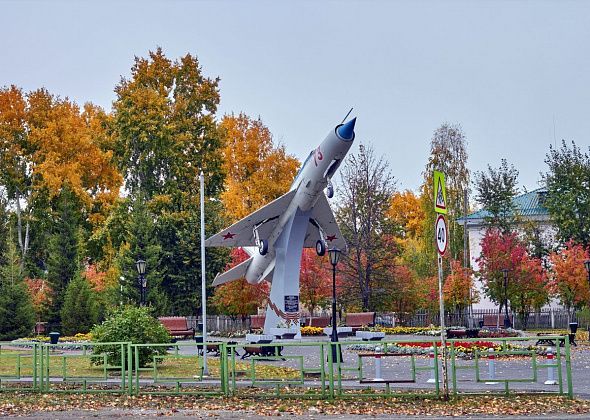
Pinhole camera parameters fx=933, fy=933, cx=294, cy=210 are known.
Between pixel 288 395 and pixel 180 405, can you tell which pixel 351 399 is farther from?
pixel 180 405

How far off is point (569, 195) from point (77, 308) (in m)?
32.8

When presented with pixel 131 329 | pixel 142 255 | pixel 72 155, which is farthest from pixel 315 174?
pixel 72 155

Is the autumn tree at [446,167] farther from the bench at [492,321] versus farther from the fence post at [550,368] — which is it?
the fence post at [550,368]

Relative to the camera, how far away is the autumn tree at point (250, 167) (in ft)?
202

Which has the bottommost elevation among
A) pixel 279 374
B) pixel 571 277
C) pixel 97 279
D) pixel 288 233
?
pixel 279 374

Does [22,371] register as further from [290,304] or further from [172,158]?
[172,158]

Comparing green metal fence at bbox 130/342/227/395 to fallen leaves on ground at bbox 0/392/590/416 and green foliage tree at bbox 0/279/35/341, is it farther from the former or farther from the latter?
green foliage tree at bbox 0/279/35/341

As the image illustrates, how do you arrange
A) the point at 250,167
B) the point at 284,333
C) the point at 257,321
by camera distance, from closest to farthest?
the point at 284,333, the point at 257,321, the point at 250,167

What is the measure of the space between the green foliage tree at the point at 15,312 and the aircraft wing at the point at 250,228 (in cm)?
1599

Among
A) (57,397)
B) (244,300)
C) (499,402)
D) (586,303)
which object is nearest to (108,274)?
(244,300)

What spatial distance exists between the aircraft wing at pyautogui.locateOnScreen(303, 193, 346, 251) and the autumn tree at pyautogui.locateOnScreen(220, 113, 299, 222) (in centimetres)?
2023

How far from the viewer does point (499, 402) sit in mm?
17531

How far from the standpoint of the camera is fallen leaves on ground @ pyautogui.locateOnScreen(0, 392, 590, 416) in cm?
1656

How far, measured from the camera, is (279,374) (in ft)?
78.4
